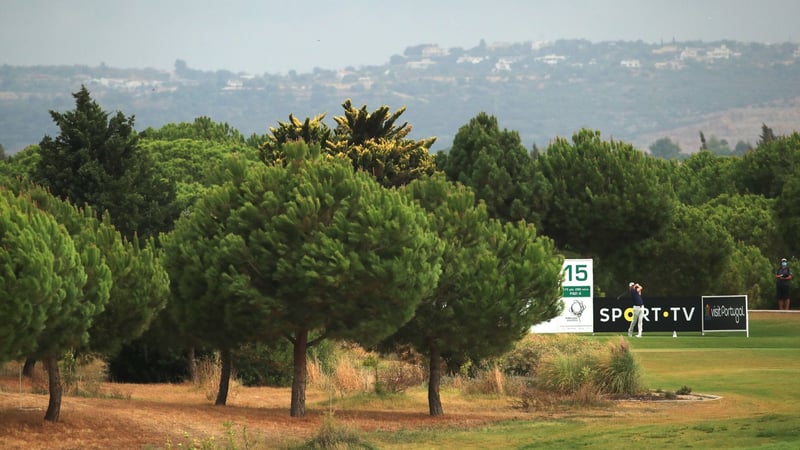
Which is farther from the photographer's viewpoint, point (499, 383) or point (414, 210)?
point (499, 383)

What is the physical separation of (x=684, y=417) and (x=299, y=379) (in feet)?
26.8

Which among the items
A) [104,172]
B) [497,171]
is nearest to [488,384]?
[104,172]

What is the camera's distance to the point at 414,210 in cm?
3036

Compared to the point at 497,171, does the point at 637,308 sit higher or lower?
lower

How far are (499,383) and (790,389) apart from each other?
7.37 meters

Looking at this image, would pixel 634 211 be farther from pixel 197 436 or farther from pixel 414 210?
pixel 197 436

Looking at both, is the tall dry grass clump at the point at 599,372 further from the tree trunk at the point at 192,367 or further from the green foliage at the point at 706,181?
the green foliage at the point at 706,181

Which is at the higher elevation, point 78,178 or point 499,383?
point 78,178

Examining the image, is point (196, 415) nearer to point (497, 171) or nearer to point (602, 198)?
point (497, 171)

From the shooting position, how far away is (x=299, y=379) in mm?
31297

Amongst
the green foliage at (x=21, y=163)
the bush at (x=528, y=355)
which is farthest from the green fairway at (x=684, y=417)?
the green foliage at (x=21, y=163)

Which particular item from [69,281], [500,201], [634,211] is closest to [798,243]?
[634,211]

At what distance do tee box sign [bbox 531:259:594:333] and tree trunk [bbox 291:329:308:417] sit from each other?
2367 centimetres

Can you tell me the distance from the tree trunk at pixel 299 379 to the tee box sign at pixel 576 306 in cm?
2367
